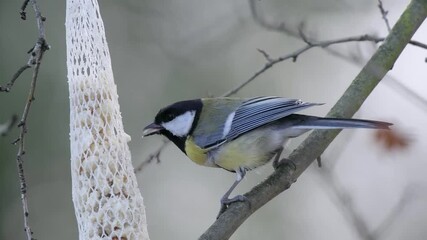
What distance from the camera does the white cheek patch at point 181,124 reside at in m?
2.27

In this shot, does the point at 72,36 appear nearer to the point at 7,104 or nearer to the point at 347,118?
the point at 347,118

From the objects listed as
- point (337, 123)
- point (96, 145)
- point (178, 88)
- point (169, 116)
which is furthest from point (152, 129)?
point (178, 88)

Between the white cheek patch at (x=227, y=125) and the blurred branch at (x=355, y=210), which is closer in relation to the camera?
the blurred branch at (x=355, y=210)

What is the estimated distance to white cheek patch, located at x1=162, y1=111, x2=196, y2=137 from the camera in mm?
2273

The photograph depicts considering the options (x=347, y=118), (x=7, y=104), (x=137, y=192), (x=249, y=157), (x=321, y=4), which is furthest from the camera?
(x=321, y=4)

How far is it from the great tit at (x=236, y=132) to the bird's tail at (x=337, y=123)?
55mm

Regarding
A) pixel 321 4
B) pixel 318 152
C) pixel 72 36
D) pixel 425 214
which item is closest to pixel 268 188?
pixel 318 152

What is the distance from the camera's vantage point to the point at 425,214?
13.6 ft

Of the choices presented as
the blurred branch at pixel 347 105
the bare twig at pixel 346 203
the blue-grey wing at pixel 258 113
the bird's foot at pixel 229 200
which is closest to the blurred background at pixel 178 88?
the bare twig at pixel 346 203

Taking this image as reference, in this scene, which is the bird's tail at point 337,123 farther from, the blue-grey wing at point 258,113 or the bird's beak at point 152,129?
the bird's beak at point 152,129

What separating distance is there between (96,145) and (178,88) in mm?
3084

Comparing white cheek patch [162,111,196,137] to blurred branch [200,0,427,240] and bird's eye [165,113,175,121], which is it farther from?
blurred branch [200,0,427,240]

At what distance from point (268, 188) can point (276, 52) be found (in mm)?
3194

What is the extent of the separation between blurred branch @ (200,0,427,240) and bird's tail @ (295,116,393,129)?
51 mm
